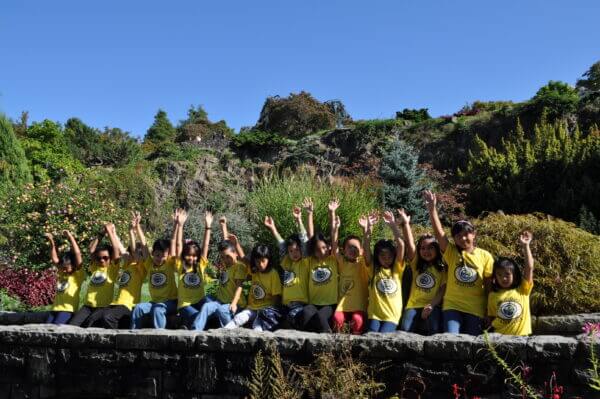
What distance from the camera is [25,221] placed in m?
9.95

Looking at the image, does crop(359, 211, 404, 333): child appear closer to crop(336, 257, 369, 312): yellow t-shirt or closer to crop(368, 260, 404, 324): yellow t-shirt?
crop(368, 260, 404, 324): yellow t-shirt

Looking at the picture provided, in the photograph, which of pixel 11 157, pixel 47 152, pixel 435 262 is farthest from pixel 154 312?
pixel 47 152

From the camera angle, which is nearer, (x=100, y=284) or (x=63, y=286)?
(x=100, y=284)

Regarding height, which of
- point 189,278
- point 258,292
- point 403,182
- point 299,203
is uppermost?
point 403,182

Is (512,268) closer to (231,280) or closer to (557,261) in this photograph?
(557,261)

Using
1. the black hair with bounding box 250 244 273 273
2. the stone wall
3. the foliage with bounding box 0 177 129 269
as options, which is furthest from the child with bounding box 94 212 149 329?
the foliage with bounding box 0 177 129 269

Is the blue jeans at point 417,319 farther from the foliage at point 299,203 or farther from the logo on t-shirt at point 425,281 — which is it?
the foliage at point 299,203

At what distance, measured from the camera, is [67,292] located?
5676 mm

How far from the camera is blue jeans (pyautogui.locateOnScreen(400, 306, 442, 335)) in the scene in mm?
4289

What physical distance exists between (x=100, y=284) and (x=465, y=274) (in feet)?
11.7

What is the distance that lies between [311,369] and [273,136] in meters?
17.9

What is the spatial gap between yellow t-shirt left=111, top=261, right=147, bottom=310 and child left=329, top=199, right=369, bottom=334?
205cm

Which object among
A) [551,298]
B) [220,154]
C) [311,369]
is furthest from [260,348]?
[220,154]

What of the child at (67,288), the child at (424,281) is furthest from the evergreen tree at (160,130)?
the child at (424,281)
